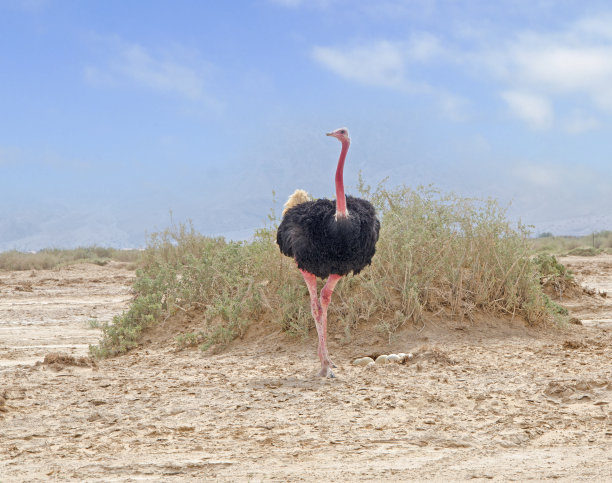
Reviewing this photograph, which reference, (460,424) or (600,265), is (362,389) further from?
(600,265)

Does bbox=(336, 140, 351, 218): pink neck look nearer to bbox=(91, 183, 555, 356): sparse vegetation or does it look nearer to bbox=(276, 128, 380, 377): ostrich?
bbox=(276, 128, 380, 377): ostrich

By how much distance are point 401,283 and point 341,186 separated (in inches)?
82.6

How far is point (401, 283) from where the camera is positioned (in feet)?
26.4

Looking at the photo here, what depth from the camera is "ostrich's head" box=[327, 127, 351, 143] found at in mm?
6715

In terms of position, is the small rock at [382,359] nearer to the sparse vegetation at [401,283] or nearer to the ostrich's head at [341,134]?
the sparse vegetation at [401,283]

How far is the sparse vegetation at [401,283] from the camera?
8.01 meters

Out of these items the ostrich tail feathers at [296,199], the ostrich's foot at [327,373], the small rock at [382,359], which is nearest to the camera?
the ostrich's foot at [327,373]

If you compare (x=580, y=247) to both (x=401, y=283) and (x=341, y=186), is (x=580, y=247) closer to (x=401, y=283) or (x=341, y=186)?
(x=401, y=283)

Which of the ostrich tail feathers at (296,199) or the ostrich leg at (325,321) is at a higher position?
the ostrich tail feathers at (296,199)

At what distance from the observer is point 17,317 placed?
12.2 meters

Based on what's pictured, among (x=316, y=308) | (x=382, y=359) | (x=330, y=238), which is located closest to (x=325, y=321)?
(x=316, y=308)

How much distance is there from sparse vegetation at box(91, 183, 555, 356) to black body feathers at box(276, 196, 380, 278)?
144 cm

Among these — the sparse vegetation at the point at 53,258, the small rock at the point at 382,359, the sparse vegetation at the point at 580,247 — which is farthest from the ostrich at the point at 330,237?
the sparse vegetation at the point at 580,247

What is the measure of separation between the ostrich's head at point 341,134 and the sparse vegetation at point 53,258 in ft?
50.6
